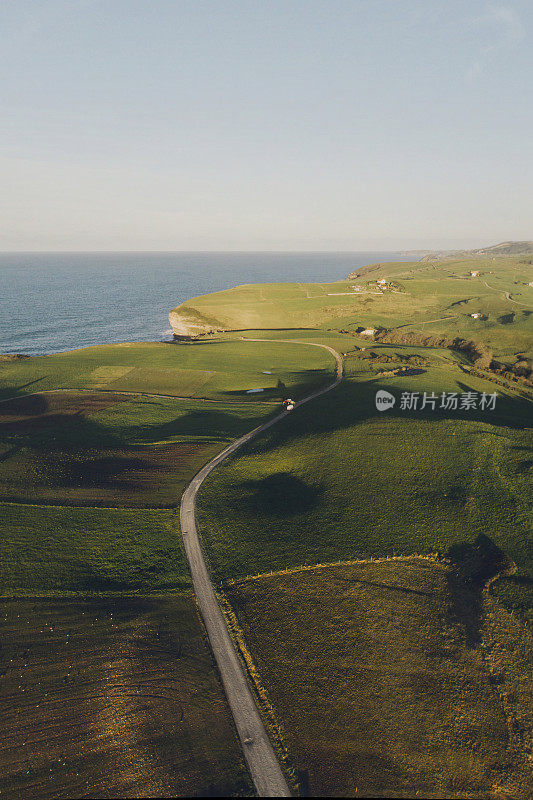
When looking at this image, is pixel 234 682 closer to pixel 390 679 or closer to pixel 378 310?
pixel 390 679

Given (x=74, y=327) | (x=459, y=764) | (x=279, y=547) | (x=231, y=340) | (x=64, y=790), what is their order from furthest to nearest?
(x=74, y=327), (x=231, y=340), (x=279, y=547), (x=459, y=764), (x=64, y=790)

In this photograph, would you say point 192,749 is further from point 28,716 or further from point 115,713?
point 28,716

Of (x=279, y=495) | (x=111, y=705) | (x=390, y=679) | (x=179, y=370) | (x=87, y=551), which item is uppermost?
(x=179, y=370)

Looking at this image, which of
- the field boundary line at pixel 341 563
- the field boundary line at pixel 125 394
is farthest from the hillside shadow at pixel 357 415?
the field boundary line at pixel 341 563

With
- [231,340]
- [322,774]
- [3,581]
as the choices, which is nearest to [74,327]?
[231,340]

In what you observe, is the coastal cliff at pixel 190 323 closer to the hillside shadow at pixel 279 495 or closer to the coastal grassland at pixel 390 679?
the hillside shadow at pixel 279 495

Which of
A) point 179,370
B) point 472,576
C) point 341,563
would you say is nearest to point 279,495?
point 341,563
